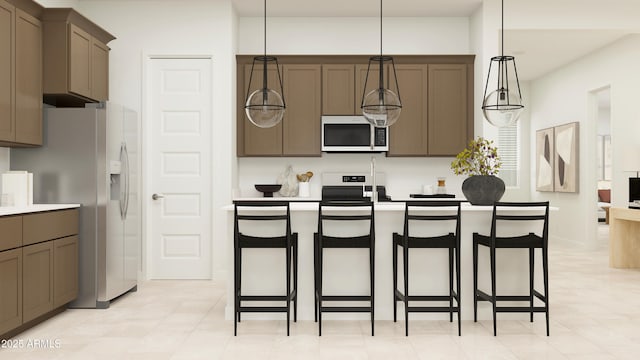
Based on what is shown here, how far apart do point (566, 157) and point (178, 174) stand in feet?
20.4

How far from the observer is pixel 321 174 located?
6.65m

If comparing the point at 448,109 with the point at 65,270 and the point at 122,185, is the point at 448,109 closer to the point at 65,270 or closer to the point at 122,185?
the point at 122,185

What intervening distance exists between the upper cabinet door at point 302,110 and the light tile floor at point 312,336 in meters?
2.20

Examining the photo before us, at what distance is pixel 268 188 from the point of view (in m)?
6.41

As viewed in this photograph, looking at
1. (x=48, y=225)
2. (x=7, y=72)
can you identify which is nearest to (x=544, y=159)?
(x=48, y=225)

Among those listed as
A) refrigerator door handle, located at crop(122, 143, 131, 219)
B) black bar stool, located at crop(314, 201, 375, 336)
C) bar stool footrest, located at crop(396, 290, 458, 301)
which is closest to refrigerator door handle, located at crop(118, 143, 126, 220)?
refrigerator door handle, located at crop(122, 143, 131, 219)

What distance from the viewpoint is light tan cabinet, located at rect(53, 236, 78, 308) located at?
418 centimetres

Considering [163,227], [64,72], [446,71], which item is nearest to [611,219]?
[446,71]

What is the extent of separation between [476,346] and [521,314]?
0.90 meters

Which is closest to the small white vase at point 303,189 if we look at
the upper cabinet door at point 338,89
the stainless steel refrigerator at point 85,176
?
the upper cabinet door at point 338,89

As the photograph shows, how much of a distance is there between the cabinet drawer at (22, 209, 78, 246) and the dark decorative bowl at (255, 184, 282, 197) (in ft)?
7.69

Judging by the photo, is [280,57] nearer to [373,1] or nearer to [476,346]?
[373,1]

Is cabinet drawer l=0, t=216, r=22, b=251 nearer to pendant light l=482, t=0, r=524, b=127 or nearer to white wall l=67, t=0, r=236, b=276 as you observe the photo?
white wall l=67, t=0, r=236, b=276

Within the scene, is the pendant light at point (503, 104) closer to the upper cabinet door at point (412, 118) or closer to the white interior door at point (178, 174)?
the upper cabinet door at point (412, 118)
